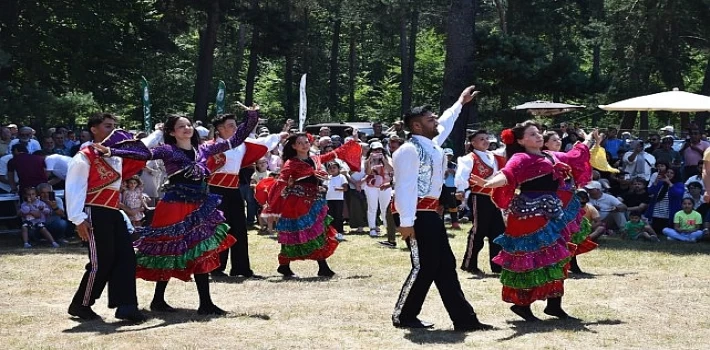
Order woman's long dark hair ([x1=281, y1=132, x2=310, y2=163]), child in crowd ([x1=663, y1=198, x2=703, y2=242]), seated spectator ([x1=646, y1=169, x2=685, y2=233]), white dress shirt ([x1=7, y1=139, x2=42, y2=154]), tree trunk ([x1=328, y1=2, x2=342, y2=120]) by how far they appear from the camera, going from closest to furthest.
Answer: woman's long dark hair ([x1=281, y1=132, x2=310, y2=163]), child in crowd ([x1=663, y1=198, x2=703, y2=242]), seated spectator ([x1=646, y1=169, x2=685, y2=233]), white dress shirt ([x1=7, y1=139, x2=42, y2=154]), tree trunk ([x1=328, y1=2, x2=342, y2=120])

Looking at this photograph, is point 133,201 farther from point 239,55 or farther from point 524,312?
point 239,55

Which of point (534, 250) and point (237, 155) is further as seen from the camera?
point (237, 155)

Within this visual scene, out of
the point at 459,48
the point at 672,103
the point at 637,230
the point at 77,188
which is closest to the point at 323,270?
the point at 77,188

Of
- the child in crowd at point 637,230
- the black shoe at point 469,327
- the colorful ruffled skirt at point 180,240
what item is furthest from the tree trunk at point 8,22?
the black shoe at point 469,327

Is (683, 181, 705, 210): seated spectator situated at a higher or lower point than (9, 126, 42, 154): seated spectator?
lower

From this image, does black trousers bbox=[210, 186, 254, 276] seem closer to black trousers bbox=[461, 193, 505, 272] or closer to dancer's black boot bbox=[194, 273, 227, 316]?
dancer's black boot bbox=[194, 273, 227, 316]

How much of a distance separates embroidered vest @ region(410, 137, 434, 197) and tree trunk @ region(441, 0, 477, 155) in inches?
543

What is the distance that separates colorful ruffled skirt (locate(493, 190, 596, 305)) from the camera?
27.8 ft

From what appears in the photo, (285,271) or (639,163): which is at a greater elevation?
(639,163)

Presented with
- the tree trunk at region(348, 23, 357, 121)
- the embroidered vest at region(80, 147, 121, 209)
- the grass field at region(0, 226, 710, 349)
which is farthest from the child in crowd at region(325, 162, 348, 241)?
the tree trunk at region(348, 23, 357, 121)

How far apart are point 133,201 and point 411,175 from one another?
320 inches

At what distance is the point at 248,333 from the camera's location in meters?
8.17

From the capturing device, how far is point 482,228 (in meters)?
12.1

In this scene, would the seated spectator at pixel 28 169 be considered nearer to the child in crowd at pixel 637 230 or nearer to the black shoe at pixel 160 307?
the black shoe at pixel 160 307
